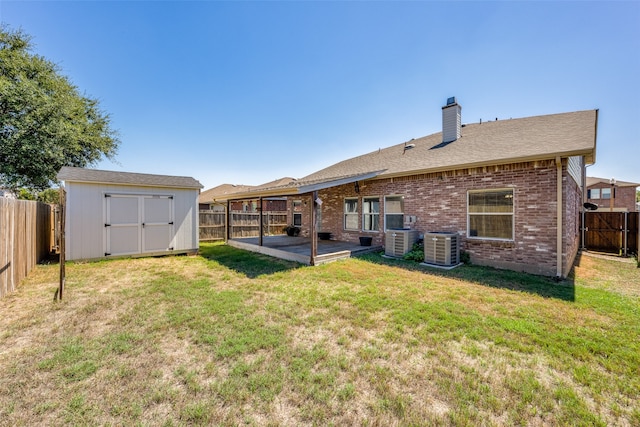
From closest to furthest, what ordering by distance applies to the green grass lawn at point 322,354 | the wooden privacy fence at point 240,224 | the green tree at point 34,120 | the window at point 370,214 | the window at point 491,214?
the green grass lawn at point 322,354 < the window at point 491,214 < the window at point 370,214 < the green tree at point 34,120 < the wooden privacy fence at point 240,224

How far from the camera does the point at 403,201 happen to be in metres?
9.47

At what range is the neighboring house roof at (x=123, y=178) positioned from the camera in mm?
8141

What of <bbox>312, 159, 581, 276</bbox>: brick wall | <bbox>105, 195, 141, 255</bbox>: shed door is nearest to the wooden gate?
<bbox>312, 159, 581, 276</bbox>: brick wall

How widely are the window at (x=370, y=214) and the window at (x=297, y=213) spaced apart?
5.21 meters

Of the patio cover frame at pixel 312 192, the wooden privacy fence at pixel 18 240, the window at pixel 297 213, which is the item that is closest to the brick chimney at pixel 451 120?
the patio cover frame at pixel 312 192

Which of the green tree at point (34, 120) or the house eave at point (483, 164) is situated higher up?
the green tree at point (34, 120)

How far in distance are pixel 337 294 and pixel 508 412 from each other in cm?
323

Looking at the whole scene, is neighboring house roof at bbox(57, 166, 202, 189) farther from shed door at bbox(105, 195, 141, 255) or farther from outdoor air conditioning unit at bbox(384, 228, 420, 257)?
outdoor air conditioning unit at bbox(384, 228, 420, 257)

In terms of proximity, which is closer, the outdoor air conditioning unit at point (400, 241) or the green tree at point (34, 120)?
the outdoor air conditioning unit at point (400, 241)

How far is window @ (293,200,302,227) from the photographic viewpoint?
15258 millimetres

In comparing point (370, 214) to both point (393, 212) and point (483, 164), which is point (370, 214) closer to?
point (393, 212)

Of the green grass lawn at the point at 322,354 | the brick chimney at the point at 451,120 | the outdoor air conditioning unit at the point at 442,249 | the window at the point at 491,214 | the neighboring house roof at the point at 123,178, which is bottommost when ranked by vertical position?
the green grass lawn at the point at 322,354

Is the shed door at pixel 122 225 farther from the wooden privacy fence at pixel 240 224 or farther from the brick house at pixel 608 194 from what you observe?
A: the brick house at pixel 608 194

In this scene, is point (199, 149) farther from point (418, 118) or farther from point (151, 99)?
point (418, 118)
